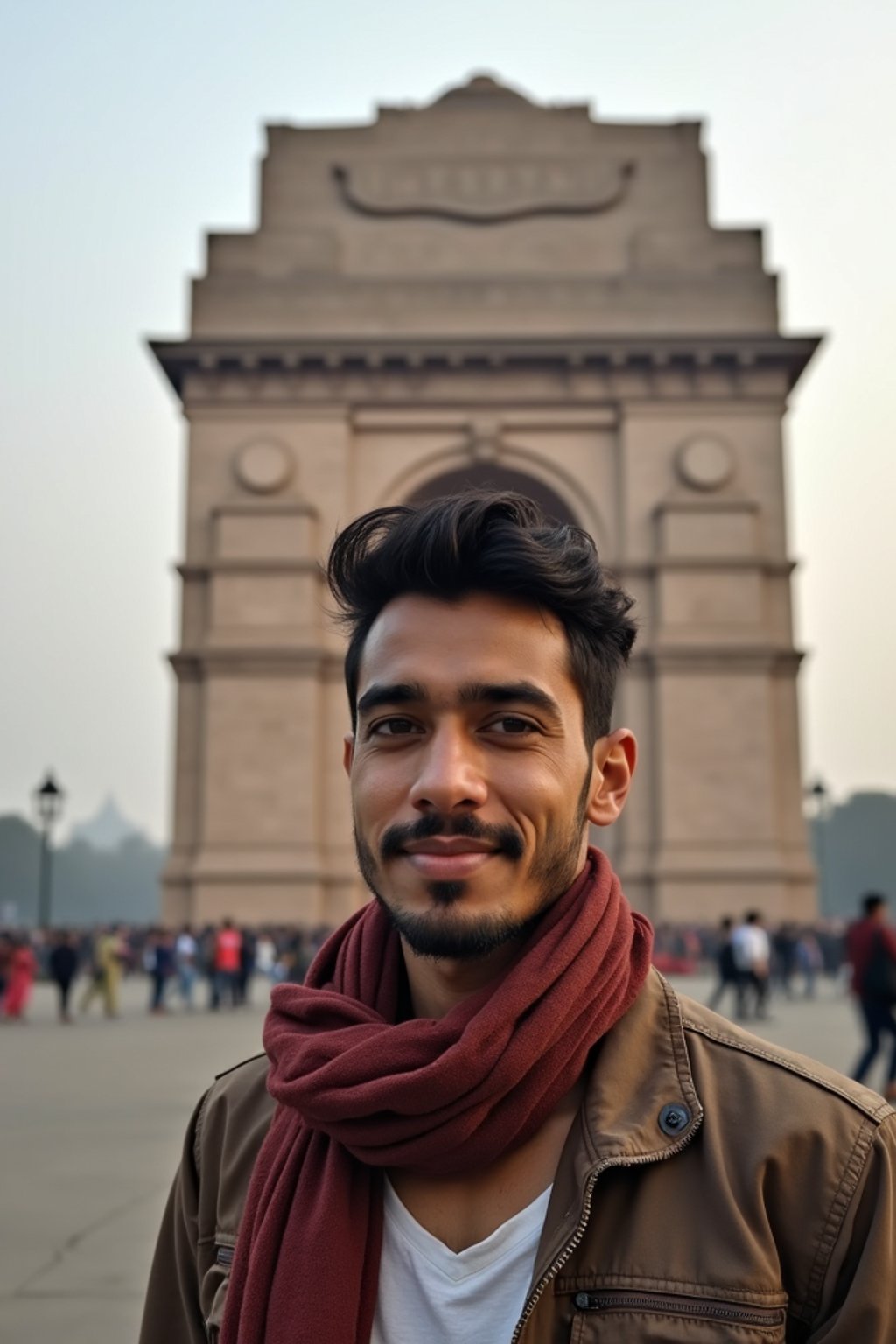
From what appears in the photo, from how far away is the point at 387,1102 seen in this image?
1947mm

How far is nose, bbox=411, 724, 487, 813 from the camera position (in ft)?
6.72

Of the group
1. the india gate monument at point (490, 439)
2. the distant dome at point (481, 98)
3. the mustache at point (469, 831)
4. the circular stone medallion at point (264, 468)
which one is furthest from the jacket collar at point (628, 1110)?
the distant dome at point (481, 98)

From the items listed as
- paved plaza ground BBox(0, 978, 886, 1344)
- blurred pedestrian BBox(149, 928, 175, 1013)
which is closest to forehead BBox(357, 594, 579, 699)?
paved plaza ground BBox(0, 978, 886, 1344)

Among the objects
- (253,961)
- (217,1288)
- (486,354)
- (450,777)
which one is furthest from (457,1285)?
(486,354)

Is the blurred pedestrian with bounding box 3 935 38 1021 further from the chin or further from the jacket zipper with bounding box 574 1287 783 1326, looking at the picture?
the jacket zipper with bounding box 574 1287 783 1326

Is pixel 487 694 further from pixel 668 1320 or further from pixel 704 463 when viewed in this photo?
pixel 704 463

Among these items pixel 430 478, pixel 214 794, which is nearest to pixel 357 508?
pixel 430 478

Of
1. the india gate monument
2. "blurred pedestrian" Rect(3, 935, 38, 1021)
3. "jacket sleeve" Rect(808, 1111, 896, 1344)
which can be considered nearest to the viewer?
"jacket sleeve" Rect(808, 1111, 896, 1344)

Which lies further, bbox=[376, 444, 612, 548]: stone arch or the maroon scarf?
bbox=[376, 444, 612, 548]: stone arch

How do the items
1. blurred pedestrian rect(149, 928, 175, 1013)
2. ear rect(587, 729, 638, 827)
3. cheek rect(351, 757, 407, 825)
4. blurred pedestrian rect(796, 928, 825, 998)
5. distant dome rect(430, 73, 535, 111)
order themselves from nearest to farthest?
cheek rect(351, 757, 407, 825) → ear rect(587, 729, 638, 827) → blurred pedestrian rect(149, 928, 175, 1013) → blurred pedestrian rect(796, 928, 825, 998) → distant dome rect(430, 73, 535, 111)

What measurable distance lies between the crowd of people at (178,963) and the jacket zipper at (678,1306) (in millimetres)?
18318

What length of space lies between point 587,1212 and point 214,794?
26.2m

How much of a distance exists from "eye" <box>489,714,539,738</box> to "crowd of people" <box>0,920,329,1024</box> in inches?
716

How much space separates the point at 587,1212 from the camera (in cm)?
192
